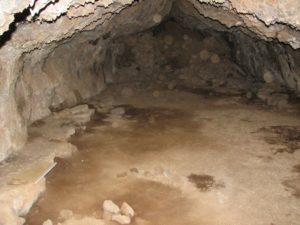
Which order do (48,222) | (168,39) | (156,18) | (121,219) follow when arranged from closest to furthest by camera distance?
(48,222), (121,219), (156,18), (168,39)

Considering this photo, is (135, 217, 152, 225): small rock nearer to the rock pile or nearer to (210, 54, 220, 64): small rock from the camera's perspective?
the rock pile

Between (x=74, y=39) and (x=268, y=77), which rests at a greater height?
(x=74, y=39)

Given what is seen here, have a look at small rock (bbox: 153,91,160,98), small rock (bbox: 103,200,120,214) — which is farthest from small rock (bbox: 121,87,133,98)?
small rock (bbox: 103,200,120,214)

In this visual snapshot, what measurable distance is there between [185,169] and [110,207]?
2.34 metres

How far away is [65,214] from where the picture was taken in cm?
661

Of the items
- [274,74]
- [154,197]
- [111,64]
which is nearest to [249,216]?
[154,197]

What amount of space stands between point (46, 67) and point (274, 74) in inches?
365

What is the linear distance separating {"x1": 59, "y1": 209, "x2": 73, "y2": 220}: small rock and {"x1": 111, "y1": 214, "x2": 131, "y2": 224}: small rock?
29.2 inches

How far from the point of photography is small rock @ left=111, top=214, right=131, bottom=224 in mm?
6371

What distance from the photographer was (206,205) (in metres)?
6.94

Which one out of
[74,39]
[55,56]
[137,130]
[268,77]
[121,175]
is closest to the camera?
[121,175]

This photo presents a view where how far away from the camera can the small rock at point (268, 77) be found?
53.1ft

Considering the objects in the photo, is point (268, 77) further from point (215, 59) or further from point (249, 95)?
point (215, 59)

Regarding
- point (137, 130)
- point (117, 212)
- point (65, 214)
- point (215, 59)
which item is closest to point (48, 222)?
point (65, 214)
